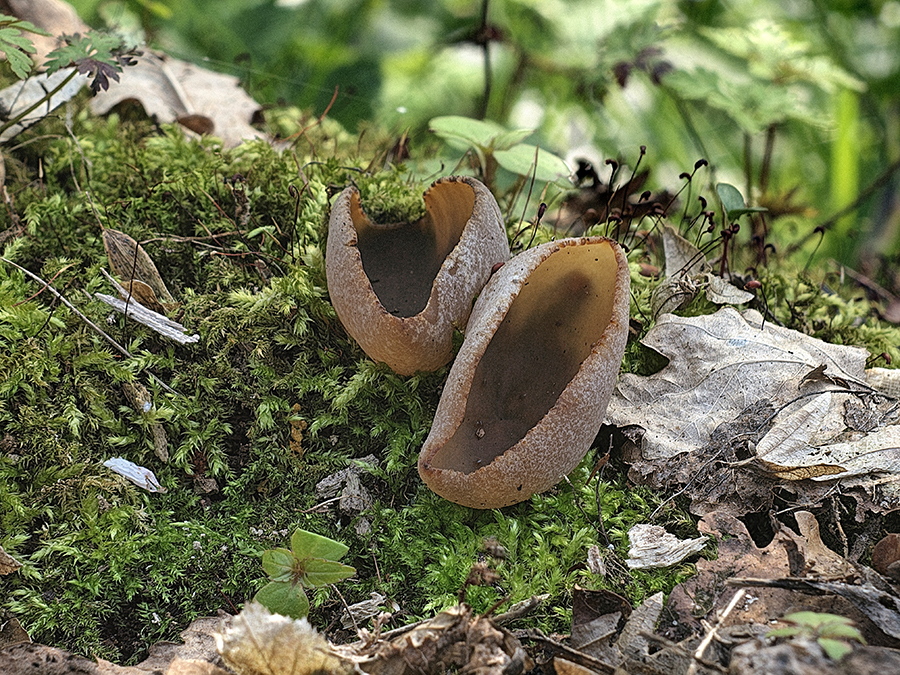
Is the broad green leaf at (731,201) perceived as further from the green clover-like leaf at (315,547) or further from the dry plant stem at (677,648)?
the green clover-like leaf at (315,547)

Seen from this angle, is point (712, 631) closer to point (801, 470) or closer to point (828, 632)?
point (828, 632)

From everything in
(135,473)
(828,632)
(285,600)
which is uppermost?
(828,632)

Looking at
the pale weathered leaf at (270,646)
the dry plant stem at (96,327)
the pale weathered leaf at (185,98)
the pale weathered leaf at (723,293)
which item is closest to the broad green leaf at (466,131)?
the pale weathered leaf at (185,98)

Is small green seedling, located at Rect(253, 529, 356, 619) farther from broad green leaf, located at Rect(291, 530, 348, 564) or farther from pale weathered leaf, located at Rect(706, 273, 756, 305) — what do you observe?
pale weathered leaf, located at Rect(706, 273, 756, 305)

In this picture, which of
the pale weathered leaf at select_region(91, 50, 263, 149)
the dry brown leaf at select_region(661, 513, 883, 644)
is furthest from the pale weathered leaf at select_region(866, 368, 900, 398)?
the pale weathered leaf at select_region(91, 50, 263, 149)

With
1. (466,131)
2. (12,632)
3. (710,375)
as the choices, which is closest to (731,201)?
(710,375)
